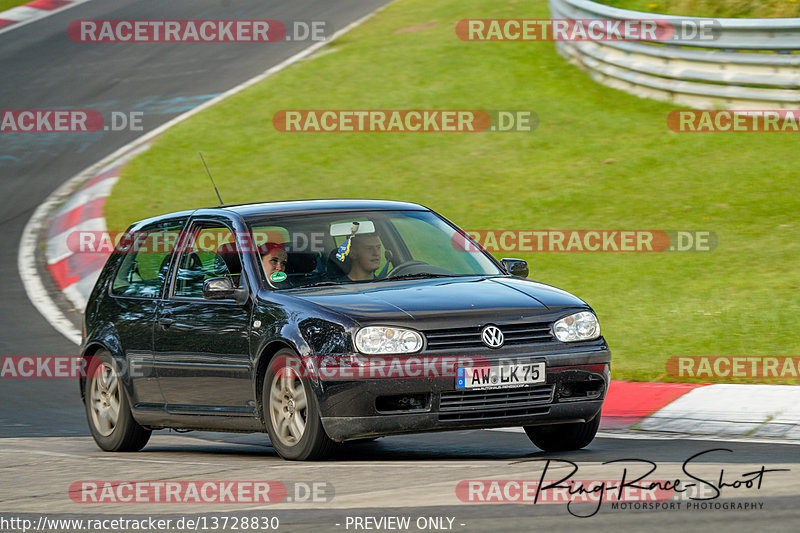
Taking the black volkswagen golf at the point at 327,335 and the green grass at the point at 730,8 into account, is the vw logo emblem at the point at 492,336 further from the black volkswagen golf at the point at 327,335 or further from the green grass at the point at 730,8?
the green grass at the point at 730,8

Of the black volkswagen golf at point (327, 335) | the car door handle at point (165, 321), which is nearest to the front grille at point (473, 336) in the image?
the black volkswagen golf at point (327, 335)

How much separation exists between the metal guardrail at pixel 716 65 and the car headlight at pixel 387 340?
32.4 ft

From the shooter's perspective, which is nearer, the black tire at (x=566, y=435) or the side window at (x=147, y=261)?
the black tire at (x=566, y=435)

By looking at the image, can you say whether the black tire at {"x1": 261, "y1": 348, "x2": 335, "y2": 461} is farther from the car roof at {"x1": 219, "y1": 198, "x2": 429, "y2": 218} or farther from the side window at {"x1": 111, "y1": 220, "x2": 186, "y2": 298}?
the side window at {"x1": 111, "y1": 220, "x2": 186, "y2": 298}

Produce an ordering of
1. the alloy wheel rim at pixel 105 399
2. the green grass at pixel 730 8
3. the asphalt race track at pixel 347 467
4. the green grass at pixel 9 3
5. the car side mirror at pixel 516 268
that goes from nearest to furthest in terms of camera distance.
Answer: the asphalt race track at pixel 347 467 → the car side mirror at pixel 516 268 → the alloy wheel rim at pixel 105 399 → the green grass at pixel 730 8 → the green grass at pixel 9 3

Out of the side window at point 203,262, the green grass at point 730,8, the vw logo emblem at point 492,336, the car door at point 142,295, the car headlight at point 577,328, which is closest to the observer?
the vw logo emblem at point 492,336

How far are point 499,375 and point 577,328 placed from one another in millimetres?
667

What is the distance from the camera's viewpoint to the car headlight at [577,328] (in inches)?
301

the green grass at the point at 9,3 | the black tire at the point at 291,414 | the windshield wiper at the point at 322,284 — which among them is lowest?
the green grass at the point at 9,3

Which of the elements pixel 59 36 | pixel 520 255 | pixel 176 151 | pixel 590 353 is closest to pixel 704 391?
pixel 590 353

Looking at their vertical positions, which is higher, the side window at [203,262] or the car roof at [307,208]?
the car roof at [307,208]

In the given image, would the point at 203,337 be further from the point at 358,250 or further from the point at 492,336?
the point at 492,336

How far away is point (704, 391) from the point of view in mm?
9492

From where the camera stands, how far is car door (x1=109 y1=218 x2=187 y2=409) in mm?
8930
